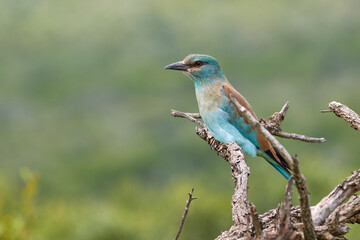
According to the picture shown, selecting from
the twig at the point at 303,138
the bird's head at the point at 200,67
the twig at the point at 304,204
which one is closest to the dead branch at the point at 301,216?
the twig at the point at 304,204

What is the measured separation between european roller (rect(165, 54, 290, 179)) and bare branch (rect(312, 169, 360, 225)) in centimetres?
164

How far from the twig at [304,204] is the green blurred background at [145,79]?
19.8 m

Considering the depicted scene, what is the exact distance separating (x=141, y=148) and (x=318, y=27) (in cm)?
1210

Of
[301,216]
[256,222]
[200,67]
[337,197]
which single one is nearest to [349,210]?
[337,197]

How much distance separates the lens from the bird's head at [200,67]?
4.01 metres

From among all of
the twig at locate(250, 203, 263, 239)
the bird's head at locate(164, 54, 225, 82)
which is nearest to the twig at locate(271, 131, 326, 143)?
the twig at locate(250, 203, 263, 239)

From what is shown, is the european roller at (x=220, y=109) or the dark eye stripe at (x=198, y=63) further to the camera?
the dark eye stripe at (x=198, y=63)

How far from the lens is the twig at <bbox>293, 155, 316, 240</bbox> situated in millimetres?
1794

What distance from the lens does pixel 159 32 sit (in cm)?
3325

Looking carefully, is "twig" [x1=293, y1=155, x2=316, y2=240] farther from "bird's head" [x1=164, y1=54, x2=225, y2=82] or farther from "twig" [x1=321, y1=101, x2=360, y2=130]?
"bird's head" [x1=164, y1=54, x2=225, y2=82]

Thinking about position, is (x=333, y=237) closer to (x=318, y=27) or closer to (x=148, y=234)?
(x=148, y=234)

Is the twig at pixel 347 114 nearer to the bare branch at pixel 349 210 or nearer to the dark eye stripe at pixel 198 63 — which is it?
the bare branch at pixel 349 210

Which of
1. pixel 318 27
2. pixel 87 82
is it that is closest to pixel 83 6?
pixel 87 82

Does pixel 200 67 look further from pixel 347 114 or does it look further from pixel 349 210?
pixel 349 210
